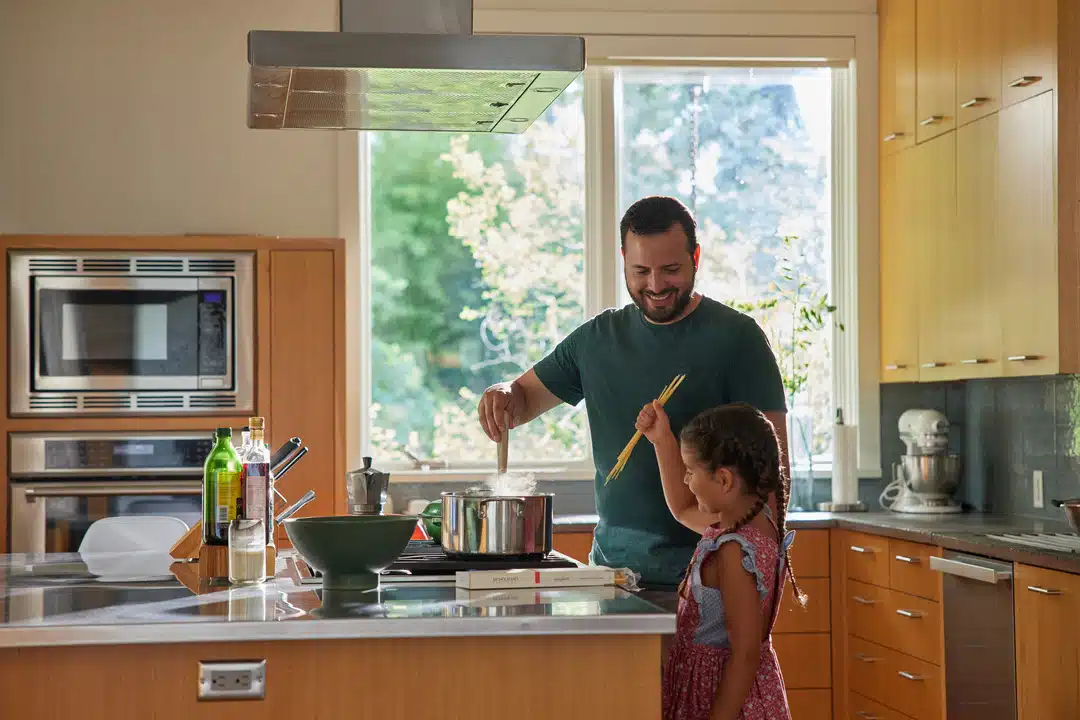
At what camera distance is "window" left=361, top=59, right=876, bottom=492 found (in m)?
4.84

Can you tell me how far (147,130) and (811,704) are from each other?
3.17m

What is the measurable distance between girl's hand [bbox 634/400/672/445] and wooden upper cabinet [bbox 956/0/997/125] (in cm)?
219

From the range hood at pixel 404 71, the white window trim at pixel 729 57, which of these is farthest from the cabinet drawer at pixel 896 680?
the range hood at pixel 404 71

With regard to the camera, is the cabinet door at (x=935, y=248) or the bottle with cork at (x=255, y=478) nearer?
the bottle with cork at (x=255, y=478)

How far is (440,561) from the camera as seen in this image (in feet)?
7.50

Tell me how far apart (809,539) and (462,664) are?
2728 mm

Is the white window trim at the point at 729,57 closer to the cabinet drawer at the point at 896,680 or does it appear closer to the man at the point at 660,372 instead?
the cabinet drawer at the point at 896,680

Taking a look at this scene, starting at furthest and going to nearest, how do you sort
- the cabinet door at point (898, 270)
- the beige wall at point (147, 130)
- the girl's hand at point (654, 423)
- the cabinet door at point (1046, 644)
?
1. the beige wall at point (147, 130)
2. the cabinet door at point (898, 270)
3. the cabinet door at point (1046, 644)
4. the girl's hand at point (654, 423)

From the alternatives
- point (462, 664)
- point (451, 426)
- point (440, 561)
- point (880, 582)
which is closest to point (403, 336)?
point (451, 426)

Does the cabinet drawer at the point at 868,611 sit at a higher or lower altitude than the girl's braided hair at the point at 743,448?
lower

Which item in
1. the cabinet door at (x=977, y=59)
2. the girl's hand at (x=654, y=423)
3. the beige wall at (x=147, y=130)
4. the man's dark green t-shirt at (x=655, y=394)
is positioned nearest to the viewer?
the girl's hand at (x=654, y=423)

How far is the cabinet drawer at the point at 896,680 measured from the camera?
3.73m

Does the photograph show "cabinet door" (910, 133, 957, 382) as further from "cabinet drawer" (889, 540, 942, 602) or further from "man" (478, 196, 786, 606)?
"man" (478, 196, 786, 606)

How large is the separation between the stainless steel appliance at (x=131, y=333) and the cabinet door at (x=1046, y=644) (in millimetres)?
2463
